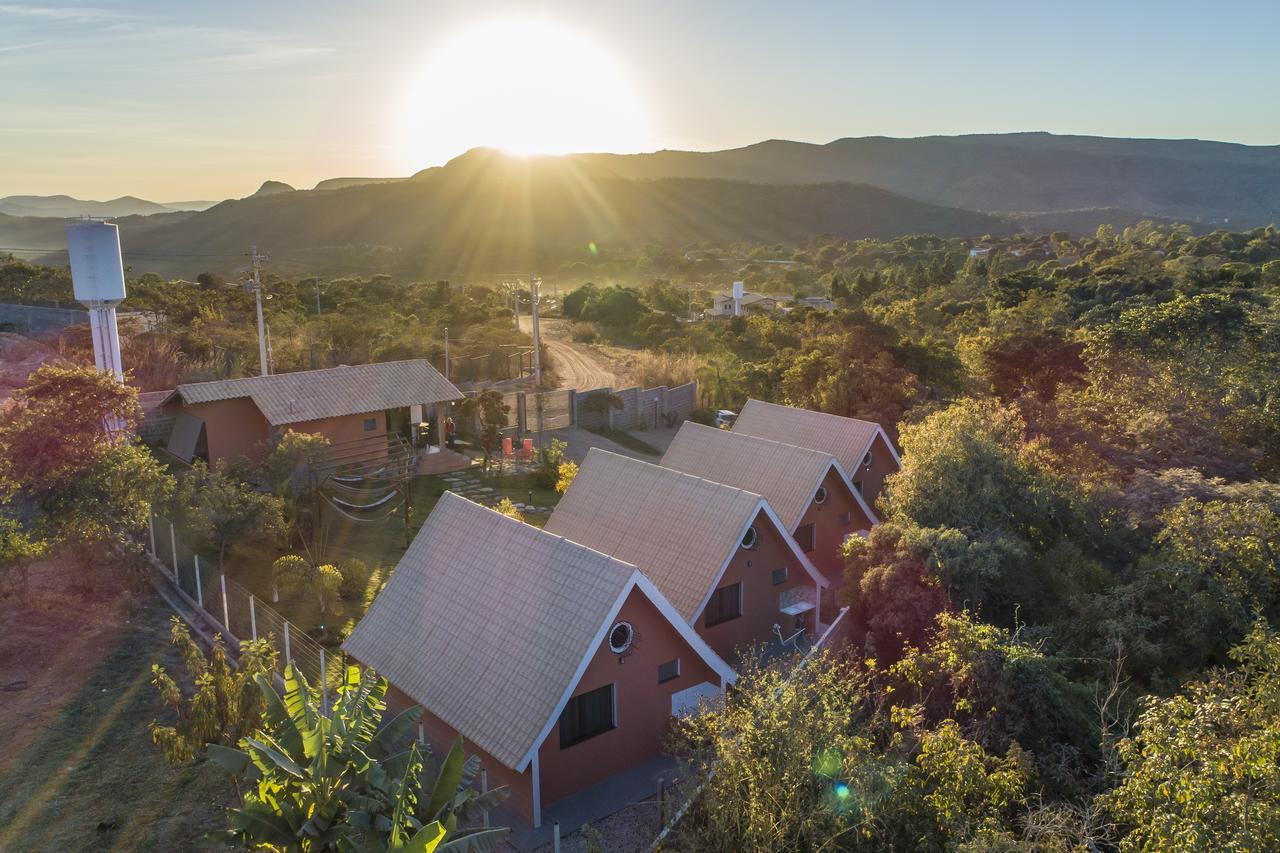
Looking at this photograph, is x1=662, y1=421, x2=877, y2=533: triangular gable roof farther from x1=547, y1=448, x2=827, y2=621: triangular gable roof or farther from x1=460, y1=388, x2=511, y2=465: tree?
x1=460, y1=388, x2=511, y2=465: tree

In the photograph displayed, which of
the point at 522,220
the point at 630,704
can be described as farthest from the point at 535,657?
the point at 522,220

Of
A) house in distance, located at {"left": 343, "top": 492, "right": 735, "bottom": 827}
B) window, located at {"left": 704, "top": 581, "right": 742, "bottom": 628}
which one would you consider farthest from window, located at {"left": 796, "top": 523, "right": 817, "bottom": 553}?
house in distance, located at {"left": 343, "top": 492, "right": 735, "bottom": 827}

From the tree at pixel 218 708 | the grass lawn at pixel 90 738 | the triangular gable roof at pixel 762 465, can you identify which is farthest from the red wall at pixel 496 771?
the triangular gable roof at pixel 762 465

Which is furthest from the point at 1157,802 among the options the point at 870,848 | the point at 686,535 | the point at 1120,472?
the point at 1120,472

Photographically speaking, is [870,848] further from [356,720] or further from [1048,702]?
[356,720]

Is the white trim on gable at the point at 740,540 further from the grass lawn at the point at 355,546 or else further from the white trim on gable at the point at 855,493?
the grass lawn at the point at 355,546

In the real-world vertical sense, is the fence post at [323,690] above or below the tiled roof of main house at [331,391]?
below

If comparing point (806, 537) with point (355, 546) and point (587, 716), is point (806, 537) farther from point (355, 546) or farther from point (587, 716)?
point (355, 546)
